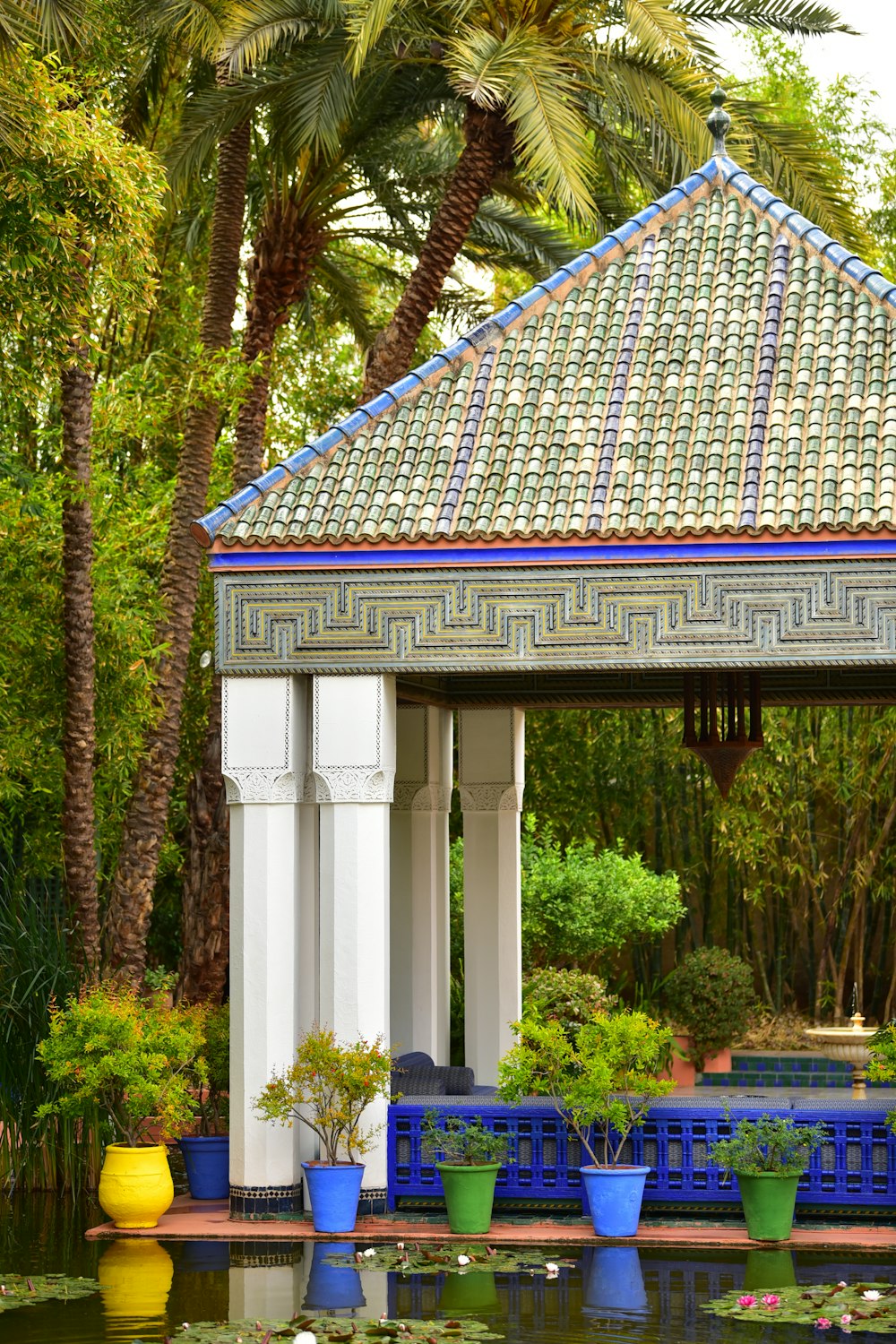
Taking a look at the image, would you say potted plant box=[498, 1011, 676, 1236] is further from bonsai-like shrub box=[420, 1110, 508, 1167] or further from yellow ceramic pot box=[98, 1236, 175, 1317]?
yellow ceramic pot box=[98, 1236, 175, 1317]

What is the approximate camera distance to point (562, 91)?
14.1 m

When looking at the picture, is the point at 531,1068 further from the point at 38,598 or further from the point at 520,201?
the point at 520,201

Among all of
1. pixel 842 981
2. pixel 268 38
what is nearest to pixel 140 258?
pixel 268 38

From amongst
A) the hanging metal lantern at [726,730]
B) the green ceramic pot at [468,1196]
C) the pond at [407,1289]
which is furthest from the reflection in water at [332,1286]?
the hanging metal lantern at [726,730]

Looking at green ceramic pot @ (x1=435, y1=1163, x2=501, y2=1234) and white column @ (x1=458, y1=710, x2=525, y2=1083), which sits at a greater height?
white column @ (x1=458, y1=710, x2=525, y2=1083)

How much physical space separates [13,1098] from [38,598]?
3920 mm

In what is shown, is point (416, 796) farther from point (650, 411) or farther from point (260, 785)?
point (650, 411)

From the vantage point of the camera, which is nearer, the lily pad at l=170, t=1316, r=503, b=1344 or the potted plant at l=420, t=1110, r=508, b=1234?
the lily pad at l=170, t=1316, r=503, b=1344

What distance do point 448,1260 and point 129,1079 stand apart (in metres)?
2.30

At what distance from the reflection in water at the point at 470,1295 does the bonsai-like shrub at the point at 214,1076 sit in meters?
2.85

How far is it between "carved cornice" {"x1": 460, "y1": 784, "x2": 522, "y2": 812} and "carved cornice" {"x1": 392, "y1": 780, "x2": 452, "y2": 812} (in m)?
0.48

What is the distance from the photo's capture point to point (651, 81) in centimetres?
1480

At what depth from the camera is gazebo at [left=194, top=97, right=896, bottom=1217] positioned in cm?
1133

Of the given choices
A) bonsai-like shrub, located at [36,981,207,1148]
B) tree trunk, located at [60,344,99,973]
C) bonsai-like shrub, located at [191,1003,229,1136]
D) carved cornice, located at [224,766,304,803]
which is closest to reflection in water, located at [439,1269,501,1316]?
bonsai-like shrub, located at [36,981,207,1148]
